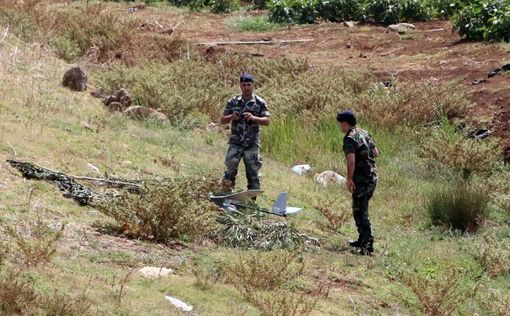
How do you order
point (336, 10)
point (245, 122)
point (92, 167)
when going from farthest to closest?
point (336, 10) < point (92, 167) < point (245, 122)

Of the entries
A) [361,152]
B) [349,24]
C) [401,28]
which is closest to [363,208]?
[361,152]

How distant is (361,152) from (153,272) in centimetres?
312

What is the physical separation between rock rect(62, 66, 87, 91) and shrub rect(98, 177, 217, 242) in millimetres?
7547

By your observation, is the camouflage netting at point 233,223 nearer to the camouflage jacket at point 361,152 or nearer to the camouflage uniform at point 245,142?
the camouflage jacket at point 361,152

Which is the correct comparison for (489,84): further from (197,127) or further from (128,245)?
(128,245)

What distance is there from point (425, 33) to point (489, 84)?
644cm

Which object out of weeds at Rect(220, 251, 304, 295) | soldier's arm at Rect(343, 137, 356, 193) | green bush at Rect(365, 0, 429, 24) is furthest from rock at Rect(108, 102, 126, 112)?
green bush at Rect(365, 0, 429, 24)

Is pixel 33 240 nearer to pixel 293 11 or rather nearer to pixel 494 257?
pixel 494 257

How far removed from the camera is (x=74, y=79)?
15.9 m

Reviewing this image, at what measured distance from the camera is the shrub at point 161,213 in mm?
8281

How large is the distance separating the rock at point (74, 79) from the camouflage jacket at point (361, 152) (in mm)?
7625

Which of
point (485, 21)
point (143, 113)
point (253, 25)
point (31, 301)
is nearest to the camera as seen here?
point (31, 301)

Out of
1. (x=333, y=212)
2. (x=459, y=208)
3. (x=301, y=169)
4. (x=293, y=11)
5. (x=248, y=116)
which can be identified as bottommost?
(x=301, y=169)

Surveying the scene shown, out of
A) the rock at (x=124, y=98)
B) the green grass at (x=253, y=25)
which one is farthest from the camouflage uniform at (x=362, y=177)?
the green grass at (x=253, y=25)
